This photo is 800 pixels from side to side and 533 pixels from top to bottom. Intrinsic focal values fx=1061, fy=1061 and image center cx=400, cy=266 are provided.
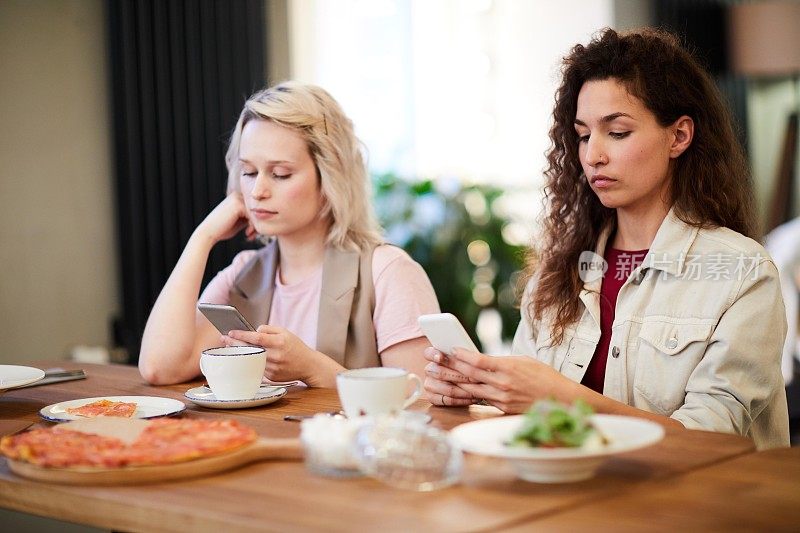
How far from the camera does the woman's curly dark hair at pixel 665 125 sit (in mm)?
1915

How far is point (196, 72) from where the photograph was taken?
4.23 meters

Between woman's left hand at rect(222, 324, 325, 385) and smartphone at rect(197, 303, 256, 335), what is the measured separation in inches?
1.0

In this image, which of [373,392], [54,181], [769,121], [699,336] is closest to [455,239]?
[54,181]

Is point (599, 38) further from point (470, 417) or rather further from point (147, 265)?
point (147, 265)

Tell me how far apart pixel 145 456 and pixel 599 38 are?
119 cm

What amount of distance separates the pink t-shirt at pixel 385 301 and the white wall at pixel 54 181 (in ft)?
5.67

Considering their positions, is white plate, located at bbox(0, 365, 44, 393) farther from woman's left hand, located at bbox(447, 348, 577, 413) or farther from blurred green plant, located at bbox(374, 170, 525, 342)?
blurred green plant, located at bbox(374, 170, 525, 342)

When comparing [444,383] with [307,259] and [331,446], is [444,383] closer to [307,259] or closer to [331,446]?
[331,446]

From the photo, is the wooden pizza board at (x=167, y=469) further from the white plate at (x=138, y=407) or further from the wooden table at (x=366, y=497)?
the white plate at (x=138, y=407)

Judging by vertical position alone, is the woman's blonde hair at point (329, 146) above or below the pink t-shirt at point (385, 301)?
above

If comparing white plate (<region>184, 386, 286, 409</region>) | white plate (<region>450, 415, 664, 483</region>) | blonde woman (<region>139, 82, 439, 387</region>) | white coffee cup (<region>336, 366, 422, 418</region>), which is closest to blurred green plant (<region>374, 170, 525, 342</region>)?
blonde woman (<region>139, 82, 439, 387</region>)

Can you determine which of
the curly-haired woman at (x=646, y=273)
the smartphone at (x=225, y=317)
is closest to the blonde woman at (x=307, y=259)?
the smartphone at (x=225, y=317)

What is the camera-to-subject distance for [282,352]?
197 centimetres

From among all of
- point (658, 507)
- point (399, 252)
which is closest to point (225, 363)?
point (399, 252)
